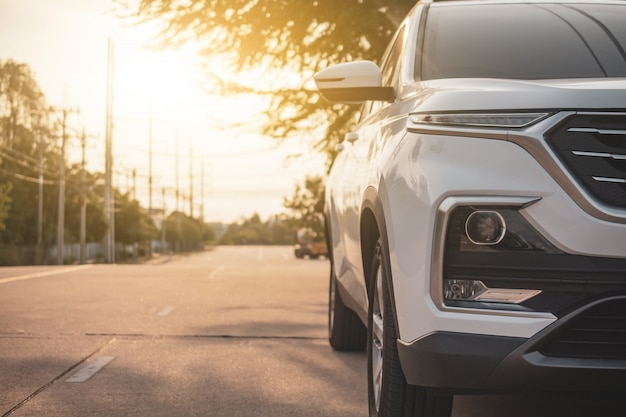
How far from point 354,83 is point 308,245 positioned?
70.3 m

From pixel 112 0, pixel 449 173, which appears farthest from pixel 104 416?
pixel 112 0

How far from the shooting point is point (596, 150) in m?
3.60

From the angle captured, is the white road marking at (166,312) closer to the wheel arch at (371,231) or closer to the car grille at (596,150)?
the wheel arch at (371,231)

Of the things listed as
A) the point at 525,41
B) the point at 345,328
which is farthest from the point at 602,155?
the point at 345,328

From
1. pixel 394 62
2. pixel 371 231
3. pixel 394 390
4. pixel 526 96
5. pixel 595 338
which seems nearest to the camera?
pixel 595 338

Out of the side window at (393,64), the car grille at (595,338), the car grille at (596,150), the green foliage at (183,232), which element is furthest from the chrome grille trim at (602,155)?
the green foliage at (183,232)

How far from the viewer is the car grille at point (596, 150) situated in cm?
357

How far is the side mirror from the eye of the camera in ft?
16.2

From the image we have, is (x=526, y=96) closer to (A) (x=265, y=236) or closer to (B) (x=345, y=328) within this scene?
(B) (x=345, y=328)

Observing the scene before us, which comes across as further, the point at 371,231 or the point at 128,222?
the point at 128,222

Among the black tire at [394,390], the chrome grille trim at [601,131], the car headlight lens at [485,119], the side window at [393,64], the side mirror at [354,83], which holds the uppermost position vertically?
the side window at [393,64]

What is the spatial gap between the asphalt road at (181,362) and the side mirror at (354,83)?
1630 mm

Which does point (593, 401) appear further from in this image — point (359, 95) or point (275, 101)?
point (275, 101)

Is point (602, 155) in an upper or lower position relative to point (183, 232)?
lower
